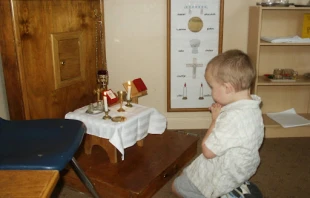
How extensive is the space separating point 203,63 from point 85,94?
34.2 inches

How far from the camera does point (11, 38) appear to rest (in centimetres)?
147

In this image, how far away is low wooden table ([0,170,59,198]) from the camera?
2.48 feet

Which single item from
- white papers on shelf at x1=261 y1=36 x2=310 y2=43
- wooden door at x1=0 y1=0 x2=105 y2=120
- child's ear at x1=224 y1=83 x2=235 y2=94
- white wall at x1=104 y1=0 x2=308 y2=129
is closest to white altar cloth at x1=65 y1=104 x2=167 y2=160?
wooden door at x1=0 y1=0 x2=105 y2=120

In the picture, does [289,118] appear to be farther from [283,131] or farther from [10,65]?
[10,65]

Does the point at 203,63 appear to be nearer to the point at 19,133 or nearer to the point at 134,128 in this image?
the point at 134,128

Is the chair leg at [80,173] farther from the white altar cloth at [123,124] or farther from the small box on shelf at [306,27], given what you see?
the small box on shelf at [306,27]

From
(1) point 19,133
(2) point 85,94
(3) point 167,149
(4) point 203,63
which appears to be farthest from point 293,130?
(1) point 19,133

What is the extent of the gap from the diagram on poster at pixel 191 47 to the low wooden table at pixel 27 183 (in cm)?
156

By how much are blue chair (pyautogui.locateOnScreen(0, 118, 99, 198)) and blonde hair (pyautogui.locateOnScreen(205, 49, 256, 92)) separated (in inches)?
A: 23.1

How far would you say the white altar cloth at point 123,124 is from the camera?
163 centimetres

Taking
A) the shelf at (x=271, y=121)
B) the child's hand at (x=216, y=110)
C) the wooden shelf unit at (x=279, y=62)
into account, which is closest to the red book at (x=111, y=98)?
the child's hand at (x=216, y=110)

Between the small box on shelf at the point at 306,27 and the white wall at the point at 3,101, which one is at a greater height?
the small box on shelf at the point at 306,27

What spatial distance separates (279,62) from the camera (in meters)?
2.39

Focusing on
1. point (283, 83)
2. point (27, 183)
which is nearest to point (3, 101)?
point (27, 183)
